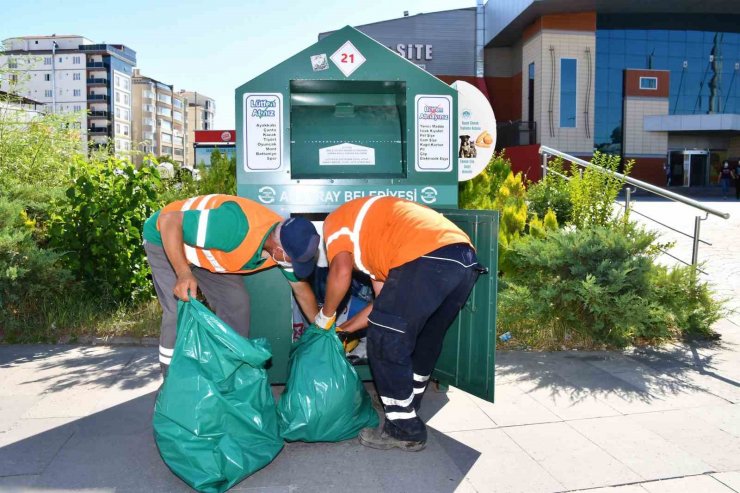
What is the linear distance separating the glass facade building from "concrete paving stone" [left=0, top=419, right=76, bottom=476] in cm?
2617

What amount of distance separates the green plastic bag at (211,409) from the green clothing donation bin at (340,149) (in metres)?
0.93

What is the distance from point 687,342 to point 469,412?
7.97 ft

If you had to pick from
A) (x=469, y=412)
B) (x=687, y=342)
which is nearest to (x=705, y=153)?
(x=687, y=342)

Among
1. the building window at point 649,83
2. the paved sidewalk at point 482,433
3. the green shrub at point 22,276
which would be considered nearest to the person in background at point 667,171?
the building window at point 649,83

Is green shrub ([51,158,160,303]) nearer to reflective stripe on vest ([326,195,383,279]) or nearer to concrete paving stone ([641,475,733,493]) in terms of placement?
reflective stripe on vest ([326,195,383,279])

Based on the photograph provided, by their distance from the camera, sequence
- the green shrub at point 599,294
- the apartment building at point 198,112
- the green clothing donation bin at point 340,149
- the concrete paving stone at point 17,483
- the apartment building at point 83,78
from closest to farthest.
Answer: the concrete paving stone at point 17,483
the green clothing donation bin at point 340,149
the green shrub at point 599,294
the apartment building at point 83,78
the apartment building at point 198,112

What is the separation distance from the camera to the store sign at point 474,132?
5922 mm

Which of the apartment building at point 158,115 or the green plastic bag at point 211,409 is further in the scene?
the apartment building at point 158,115

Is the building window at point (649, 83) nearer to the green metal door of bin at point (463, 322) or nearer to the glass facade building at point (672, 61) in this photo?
the glass facade building at point (672, 61)

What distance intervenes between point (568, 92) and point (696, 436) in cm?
2360

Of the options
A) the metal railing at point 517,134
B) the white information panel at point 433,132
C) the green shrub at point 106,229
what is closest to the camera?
the white information panel at point 433,132

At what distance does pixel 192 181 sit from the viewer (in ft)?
21.9

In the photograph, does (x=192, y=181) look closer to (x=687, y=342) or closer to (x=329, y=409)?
(x=329, y=409)

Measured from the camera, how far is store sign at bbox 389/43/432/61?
2850 centimetres
